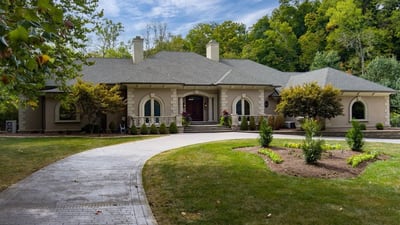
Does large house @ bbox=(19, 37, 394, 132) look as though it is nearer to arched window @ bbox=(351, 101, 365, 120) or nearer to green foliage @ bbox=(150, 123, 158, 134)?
arched window @ bbox=(351, 101, 365, 120)

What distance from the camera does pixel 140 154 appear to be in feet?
38.9

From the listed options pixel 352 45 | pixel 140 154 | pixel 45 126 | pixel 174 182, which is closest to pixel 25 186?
pixel 174 182

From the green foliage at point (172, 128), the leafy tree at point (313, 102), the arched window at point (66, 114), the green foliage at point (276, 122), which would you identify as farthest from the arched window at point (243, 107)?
the arched window at point (66, 114)

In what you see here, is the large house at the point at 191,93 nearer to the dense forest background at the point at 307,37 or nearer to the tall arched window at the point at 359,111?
the tall arched window at the point at 359,111

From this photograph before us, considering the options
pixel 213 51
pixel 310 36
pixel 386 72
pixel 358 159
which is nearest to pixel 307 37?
pixel 310 36

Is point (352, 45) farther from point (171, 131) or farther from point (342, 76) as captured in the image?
point (171, 131)

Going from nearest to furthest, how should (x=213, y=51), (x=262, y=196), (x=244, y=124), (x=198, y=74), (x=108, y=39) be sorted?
(x=262, y=196), (x=244, y=124), (x=198, y=74), (x=213, y=51), (x=108, y=39)

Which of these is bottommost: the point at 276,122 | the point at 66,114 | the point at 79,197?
the point at 79,197

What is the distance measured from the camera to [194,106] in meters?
26.6

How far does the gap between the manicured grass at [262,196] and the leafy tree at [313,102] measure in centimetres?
1172

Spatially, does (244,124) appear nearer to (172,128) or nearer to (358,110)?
(172,128)

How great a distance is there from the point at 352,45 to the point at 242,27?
17.7m

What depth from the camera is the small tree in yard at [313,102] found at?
20797 mm

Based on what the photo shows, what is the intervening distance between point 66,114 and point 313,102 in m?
16.3
